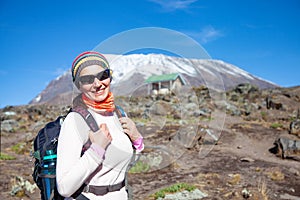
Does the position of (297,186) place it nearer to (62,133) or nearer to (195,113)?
(62,133)

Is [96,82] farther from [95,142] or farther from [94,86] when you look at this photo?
[95,142]

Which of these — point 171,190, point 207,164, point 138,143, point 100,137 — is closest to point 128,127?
point 138,143

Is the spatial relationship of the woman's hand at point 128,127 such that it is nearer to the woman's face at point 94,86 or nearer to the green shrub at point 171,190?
the woman's face at point 94,86

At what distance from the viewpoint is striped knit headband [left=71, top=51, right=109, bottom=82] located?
67.9 inches

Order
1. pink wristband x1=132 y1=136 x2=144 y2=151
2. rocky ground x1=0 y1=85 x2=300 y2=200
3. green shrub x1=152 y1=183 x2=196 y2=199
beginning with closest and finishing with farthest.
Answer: pink wristband x1=132 y1=136 x2=144 y2=151 < green shrub x1=152 y1=183 x2=196 y2=199 < rocky ground x1=0 y1=85 x2=300 y2=200

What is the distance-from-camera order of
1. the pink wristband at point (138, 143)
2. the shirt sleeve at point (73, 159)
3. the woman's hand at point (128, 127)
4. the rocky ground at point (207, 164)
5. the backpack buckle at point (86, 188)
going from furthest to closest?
1. the rocky ground at point (207, 164)
2. the pink wristband at point (138, 143)
3. the woman's hand at point (128, 127)
4. the backpack buckle at point (86, 188)
5. the shirt sleeve at point (73, 159)

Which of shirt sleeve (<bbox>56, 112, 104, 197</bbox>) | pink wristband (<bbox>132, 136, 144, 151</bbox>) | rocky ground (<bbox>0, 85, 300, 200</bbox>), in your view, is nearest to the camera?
shirt sleeve (<bbox>56, 112, 104, 197</bbox>)

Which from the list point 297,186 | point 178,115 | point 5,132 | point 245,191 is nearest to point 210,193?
point 245,191

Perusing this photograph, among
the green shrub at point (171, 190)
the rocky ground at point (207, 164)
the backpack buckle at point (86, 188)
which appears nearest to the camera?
the backpack buckle at point (86, 188)

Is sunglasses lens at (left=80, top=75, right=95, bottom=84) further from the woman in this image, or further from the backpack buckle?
the backpack buckle

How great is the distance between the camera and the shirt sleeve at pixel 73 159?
1.52 metres

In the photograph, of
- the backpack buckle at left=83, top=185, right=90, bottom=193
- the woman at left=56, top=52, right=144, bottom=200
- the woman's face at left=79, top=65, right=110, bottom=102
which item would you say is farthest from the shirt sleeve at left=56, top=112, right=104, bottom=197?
the woman's face at left=79, top=65, right=110, bottom=102

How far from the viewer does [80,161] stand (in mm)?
1533

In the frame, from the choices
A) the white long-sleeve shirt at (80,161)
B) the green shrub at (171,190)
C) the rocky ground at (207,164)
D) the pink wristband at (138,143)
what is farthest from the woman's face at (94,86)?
the green shrub at (171,190)
